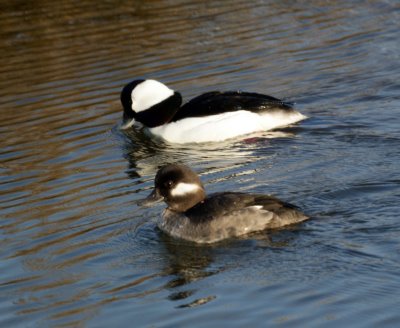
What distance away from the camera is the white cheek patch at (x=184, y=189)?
34.6 ft

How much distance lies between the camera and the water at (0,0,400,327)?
8.68m

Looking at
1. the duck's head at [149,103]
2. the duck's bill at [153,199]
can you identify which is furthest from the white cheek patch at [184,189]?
the duck's head at [149,103]

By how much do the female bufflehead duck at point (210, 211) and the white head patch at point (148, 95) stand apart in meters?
4.64

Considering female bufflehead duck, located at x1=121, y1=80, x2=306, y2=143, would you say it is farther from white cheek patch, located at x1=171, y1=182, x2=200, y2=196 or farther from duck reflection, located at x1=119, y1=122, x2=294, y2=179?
white cheek patch, located at x1=171, y1=182, x2=200, y2=196

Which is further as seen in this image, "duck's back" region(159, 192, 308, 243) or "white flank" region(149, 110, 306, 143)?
"white flank" region(149, 110, 306, 143)

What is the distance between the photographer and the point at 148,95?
15.4 m

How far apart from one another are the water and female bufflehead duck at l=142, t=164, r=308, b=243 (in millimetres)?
145

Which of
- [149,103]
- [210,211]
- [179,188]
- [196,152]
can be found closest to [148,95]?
[149,103]

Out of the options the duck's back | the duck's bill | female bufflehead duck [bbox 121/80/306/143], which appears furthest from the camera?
female bufflehead duck [bbox 121/80/306/143]

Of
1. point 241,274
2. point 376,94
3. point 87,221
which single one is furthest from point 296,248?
point 376,94

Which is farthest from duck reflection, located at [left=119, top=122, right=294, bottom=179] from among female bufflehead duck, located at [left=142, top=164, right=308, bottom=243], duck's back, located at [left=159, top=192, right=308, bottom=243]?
duck's back, located at [left=159, top=192, right=308, bottom=243]

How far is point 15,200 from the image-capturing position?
12.1 meters

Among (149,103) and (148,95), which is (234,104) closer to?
(149,103)

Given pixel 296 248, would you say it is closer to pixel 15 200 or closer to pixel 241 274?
pixel 241 274
